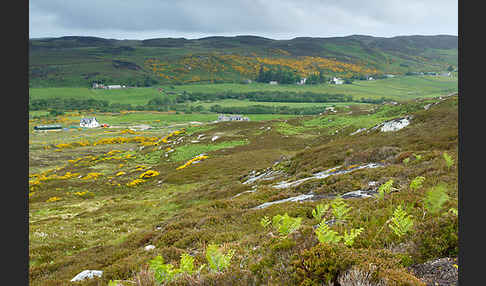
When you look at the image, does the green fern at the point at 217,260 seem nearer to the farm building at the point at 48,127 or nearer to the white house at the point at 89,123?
the white house at the point at 89,123

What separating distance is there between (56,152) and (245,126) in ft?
204

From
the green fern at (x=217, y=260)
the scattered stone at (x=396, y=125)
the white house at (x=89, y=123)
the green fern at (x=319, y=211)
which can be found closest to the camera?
the green fern at (x=217, y=260)

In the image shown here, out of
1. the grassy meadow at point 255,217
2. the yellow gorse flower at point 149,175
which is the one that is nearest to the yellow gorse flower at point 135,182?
the grassy meadow at point 255,217

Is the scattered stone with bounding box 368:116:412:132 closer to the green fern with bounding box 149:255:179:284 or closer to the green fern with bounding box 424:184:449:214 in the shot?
the green fern with bounding box 424:184:449:214

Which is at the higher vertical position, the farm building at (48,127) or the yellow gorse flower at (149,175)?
the farm building at (48,127)

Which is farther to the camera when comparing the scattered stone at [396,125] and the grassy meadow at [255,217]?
the scattered stone at [396,125]

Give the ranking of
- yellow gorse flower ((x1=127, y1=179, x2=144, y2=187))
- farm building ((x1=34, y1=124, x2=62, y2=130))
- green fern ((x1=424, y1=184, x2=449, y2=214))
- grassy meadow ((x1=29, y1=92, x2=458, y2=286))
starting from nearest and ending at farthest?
grassy meadow ((x1=29, y1=92, x2=458, y2=286)) → green fern ((x1=424, y1=184, x2=449, y2=214)) → yellow gorse flower ((x1=127, y1=179, x2=144, y2=187)) → farm building ((x1=34, y1=124, x2=62, y2=130))

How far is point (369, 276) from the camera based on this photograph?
4.47 meters

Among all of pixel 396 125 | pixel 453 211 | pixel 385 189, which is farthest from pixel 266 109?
pixel 453 211

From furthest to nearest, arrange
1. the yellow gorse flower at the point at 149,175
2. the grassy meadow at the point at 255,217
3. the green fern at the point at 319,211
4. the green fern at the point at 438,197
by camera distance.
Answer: the yellow gorse flower at the point at 149,175
the green fern at the point at 319,211
the green fern at the point at 438,197
the grassy meadow at the point at 255,217

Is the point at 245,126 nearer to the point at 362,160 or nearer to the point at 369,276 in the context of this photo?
the point at 362,160

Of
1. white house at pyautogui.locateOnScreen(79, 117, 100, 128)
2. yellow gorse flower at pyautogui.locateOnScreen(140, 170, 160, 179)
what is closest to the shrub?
yellow gorse flower at pyautogui.locateOnScreen(140, 170, 160, 179)

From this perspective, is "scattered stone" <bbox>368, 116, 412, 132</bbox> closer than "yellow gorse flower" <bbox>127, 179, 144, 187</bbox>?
Yes
